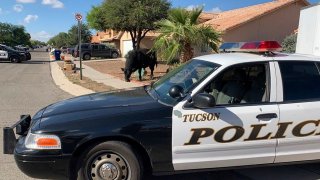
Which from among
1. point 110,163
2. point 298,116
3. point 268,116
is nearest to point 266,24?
point 298,116

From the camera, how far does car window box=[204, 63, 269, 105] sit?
4754mm

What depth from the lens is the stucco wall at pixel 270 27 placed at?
27.0 meters

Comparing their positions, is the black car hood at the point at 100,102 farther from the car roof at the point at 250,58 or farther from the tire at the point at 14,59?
the tire at the point at 14,59

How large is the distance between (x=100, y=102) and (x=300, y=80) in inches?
96.0

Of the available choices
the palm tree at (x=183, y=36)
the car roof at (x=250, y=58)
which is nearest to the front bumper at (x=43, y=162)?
the car roof at (x=250, y=58)

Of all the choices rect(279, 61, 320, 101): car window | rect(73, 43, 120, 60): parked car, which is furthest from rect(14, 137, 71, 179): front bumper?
rect(73, 43, 120, 60): parked car

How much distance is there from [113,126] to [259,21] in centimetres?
2498

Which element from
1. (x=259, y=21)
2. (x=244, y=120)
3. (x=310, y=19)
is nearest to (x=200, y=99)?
(x=244, y=120)

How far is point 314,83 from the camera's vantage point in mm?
4879

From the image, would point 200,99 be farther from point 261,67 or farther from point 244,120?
point 261,67

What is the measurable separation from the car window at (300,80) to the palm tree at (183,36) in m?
9.05

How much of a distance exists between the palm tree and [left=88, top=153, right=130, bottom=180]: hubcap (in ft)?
32.0

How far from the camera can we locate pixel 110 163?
4.32 m

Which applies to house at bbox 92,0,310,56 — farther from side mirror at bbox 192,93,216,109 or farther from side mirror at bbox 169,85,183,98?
side mirror at bbox 192,93,216,109
